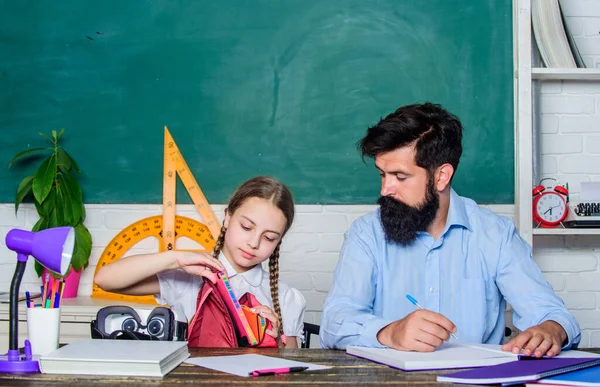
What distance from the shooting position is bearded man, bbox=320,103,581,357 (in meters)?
2.00

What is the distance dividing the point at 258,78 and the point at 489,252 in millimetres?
1355

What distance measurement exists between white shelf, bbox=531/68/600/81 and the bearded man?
82cm

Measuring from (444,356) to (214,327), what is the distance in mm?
599

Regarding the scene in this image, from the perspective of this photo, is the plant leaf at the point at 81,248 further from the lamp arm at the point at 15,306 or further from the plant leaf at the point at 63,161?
the lamp arm at the point at 15,306

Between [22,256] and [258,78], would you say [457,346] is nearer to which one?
Result: [22,256]

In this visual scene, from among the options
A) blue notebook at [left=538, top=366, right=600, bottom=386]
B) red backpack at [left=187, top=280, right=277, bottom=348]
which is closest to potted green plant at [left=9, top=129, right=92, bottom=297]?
red backpack at [left=187, top=280, right=277, bottom=348]

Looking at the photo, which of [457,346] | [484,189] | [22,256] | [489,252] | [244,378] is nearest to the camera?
[244,378]

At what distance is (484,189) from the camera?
9.66ft

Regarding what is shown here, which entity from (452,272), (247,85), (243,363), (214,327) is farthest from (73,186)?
(243,363)

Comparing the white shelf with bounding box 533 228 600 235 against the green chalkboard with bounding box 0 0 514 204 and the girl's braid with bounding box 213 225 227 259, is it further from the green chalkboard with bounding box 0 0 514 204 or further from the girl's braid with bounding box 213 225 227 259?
the girl's braid with bounding box 213 225 227 259

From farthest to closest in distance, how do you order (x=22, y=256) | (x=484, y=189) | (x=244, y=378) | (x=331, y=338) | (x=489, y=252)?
(x=484, y=189), (x=489, y=252), (x=331, y=338), (x=22, y=256), (x=244, y=378)

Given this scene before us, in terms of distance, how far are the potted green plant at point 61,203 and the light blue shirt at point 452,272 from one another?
130 centimetres

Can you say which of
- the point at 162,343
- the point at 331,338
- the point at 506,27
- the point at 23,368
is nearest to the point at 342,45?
the point at 506,27

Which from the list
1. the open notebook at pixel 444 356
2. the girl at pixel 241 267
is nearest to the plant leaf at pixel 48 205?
the girl at pixel 241 267
